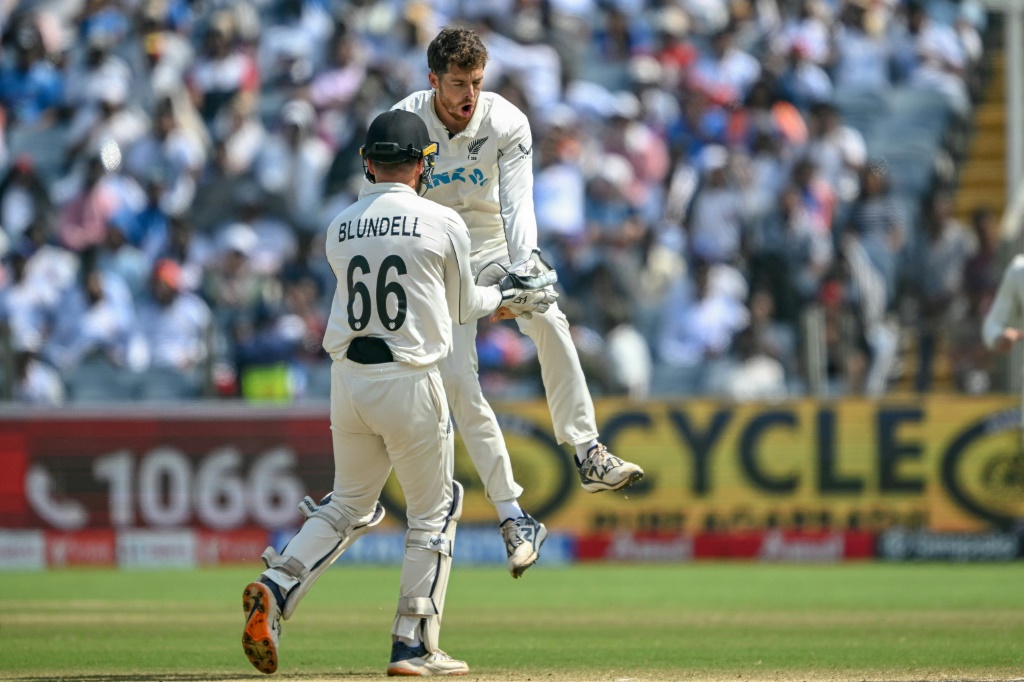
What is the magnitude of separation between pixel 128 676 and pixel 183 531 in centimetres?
811

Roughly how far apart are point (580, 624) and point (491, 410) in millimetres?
2942

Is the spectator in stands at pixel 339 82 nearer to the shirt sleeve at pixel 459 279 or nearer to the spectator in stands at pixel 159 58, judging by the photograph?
the spectator in stands at pixel 159 58

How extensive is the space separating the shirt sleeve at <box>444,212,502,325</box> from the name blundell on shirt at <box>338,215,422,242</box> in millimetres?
200

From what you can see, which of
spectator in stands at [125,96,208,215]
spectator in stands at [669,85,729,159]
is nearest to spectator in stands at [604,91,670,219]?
spectator in stands at [669,85,729,159]

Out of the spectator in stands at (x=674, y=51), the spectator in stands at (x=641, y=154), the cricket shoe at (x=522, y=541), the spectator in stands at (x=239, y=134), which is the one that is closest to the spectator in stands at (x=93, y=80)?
the spectator in stands at (x=239, y=134)

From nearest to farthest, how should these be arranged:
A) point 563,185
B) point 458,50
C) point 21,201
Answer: point 458,50 → point 563,185 → point 21,201

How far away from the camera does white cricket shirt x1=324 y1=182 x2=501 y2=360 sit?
7.63 metres

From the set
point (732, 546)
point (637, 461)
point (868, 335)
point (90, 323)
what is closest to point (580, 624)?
point (637, 461)

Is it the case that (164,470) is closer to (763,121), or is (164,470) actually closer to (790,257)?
(790,257)

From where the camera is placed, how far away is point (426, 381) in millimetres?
7762

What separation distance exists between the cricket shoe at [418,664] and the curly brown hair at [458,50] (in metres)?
2.89

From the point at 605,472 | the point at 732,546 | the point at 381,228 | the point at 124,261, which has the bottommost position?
the point at 732,546

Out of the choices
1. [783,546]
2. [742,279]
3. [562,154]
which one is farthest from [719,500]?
[562,154]

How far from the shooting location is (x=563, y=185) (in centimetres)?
1761
